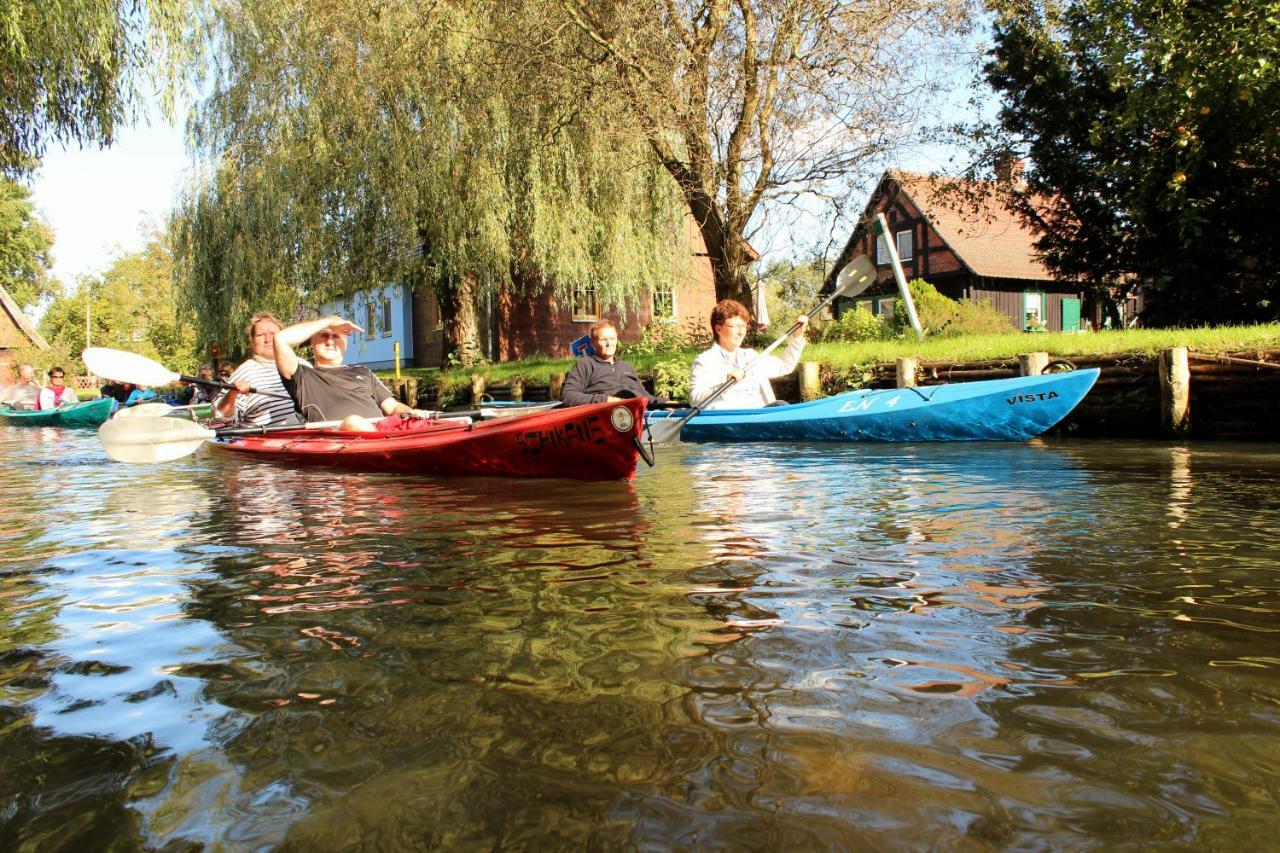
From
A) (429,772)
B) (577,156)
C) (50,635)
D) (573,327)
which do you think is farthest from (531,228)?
(429,772)

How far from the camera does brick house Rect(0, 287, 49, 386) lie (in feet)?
126

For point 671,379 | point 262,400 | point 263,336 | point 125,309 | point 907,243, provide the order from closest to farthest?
point 263,336, point 262,400, point 671,379, point 907,243, point 125,309

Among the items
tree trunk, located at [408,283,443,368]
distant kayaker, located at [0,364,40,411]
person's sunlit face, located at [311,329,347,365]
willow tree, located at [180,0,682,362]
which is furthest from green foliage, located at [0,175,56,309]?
person's sunlit face, located at [311,329,347,365]

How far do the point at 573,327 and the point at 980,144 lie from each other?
13.2 metres

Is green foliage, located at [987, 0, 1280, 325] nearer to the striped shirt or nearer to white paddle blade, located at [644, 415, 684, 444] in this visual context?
white paddle blade, located at [644, 415, 684, 444]

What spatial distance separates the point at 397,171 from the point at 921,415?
12.0 meters

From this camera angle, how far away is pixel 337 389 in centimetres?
846

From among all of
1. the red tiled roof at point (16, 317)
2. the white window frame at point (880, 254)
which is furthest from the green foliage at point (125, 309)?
the white window frame at point (880, 254)

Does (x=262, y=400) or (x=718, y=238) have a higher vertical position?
(x=718, y=238)

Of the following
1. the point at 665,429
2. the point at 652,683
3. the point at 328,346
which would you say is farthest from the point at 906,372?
the point at 652,683

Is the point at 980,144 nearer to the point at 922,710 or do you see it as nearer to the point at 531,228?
the point at 531,228

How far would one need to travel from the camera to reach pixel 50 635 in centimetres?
314

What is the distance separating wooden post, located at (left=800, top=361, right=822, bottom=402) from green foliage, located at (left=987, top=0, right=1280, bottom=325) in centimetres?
521

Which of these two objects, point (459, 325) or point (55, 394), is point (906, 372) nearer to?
point (459, 325)
